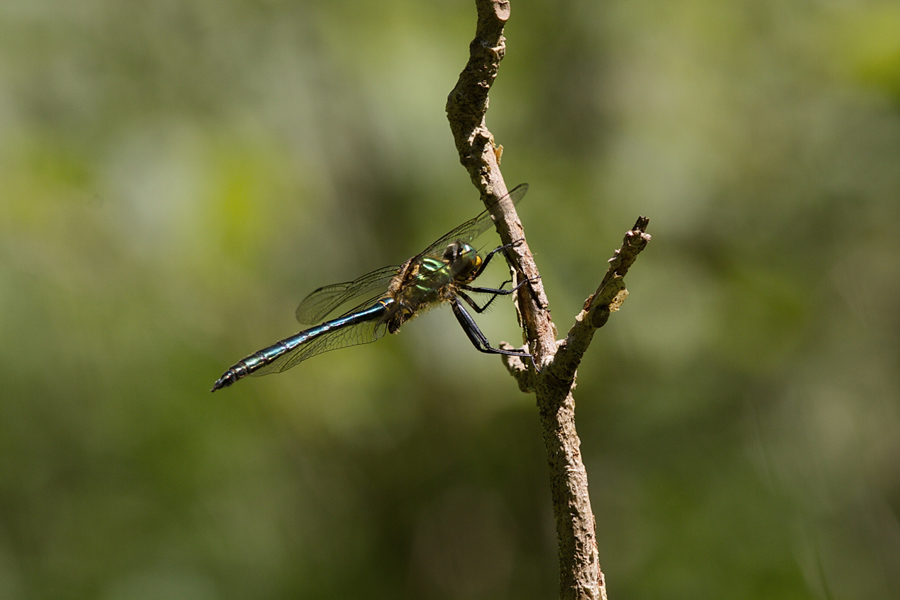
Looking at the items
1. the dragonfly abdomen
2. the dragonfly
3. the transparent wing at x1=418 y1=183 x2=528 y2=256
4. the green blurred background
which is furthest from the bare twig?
the green blurred background

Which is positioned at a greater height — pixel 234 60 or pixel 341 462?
pixel 234 60

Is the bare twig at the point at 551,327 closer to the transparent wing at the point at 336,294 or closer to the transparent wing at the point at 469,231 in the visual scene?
the transparent wing at the point at 469,231

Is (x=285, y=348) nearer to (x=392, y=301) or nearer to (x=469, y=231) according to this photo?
(x=392, y=301)

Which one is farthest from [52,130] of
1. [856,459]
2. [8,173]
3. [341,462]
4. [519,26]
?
[856,459]

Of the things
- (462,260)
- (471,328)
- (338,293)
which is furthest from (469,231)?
(338,293)

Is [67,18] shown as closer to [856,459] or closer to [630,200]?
[630,200]

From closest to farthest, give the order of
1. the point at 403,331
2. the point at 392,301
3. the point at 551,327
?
1. the point at 551,327
2. the point at 392,301
3. the point at 403,331

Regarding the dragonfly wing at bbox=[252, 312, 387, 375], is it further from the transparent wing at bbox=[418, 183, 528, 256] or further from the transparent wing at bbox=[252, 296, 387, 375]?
the transparent wing at bbox=[418, 183, 528, 256]
